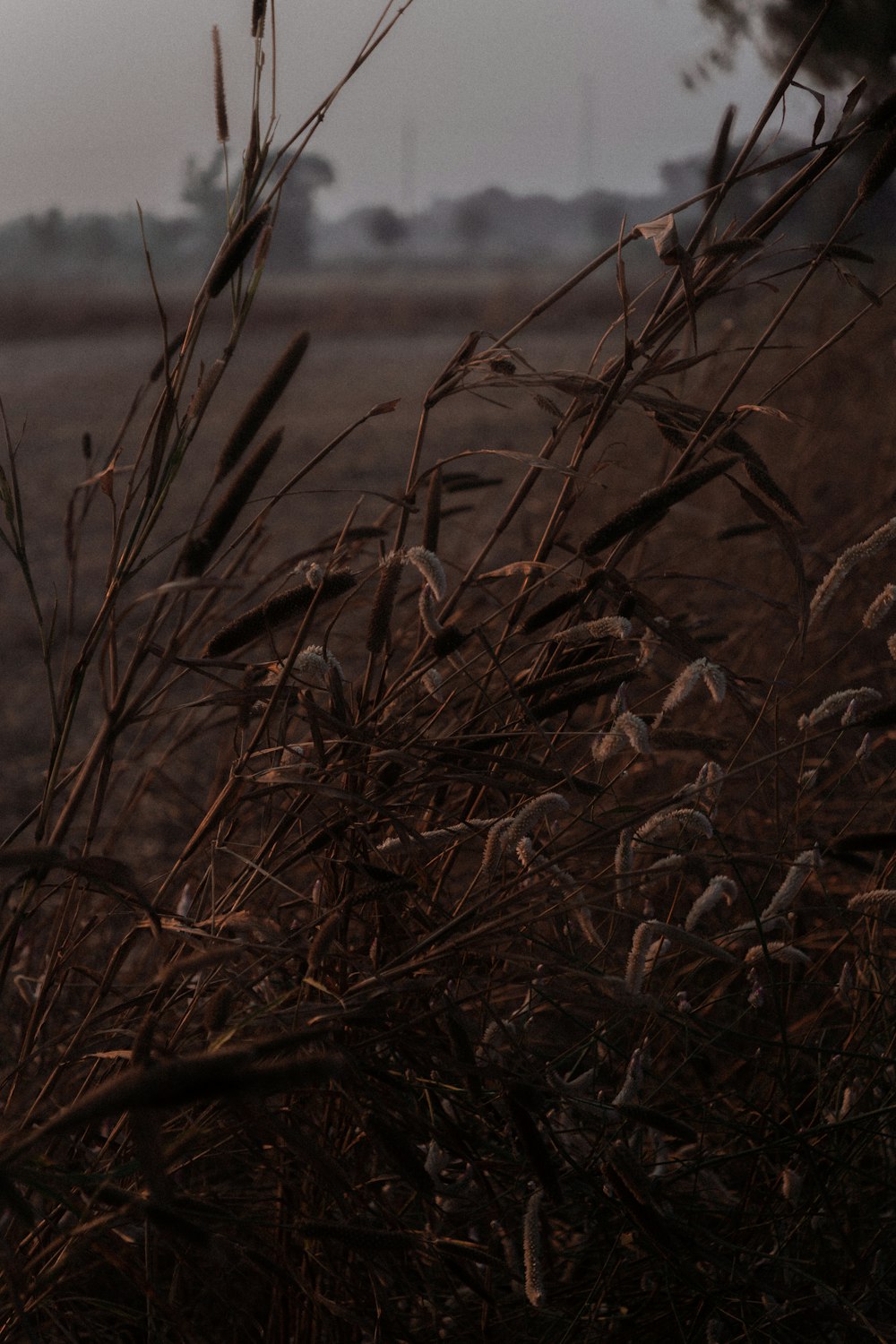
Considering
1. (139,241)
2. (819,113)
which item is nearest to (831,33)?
(819,113)

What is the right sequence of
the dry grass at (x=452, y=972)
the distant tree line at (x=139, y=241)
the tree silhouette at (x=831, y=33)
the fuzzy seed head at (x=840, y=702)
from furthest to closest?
the distant tree line at (x=139, y=241)
the tree silhouette at (x=831, y=33)
the fuzzy seed head at (x=840, y=702)
the dry grass at (x=452, y=972)

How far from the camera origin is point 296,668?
71 centimetres

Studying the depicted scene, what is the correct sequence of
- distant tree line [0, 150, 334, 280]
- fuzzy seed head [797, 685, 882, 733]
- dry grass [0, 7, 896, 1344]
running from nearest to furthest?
1. dry grass [0, 7, 896, 1344]
2. fuzzy seed head [797, 685, 882, 733]
3. distant tree line [0, 150, 334, 280]

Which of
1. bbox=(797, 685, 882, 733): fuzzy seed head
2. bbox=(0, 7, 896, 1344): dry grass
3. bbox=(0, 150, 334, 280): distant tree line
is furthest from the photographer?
bbox=(0, 150, 334, 280): distant tree line

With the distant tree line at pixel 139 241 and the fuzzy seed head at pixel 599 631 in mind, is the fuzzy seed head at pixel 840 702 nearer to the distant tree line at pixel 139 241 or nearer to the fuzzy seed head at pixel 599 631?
the fuzzy seed head at pixel 599 631

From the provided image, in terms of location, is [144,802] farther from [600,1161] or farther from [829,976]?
[600,1161]

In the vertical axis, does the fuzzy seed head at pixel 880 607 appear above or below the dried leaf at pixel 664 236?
below

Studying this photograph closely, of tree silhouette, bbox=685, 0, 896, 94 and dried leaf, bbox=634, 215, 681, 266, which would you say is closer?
dried leaf, bbox=634, 215, 681, 266

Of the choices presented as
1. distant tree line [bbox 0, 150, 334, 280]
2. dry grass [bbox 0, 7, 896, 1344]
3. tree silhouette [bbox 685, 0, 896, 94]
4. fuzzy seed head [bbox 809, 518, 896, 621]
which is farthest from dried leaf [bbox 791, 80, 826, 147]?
distant tree line [bbox 0, 150, 334, 280]

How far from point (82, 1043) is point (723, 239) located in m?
0.60

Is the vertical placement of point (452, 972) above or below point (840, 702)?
below

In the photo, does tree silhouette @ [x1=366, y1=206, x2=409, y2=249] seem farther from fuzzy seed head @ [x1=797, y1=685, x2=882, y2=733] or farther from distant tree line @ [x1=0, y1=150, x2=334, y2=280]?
fuzzy seed head @ [x1=797, y1=685, x2=882, y2=733]

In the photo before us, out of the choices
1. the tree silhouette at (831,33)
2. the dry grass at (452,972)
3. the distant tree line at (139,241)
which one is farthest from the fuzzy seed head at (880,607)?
the distant tree line at (139,241)

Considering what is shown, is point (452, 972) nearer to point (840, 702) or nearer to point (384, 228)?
point (840, 702)
